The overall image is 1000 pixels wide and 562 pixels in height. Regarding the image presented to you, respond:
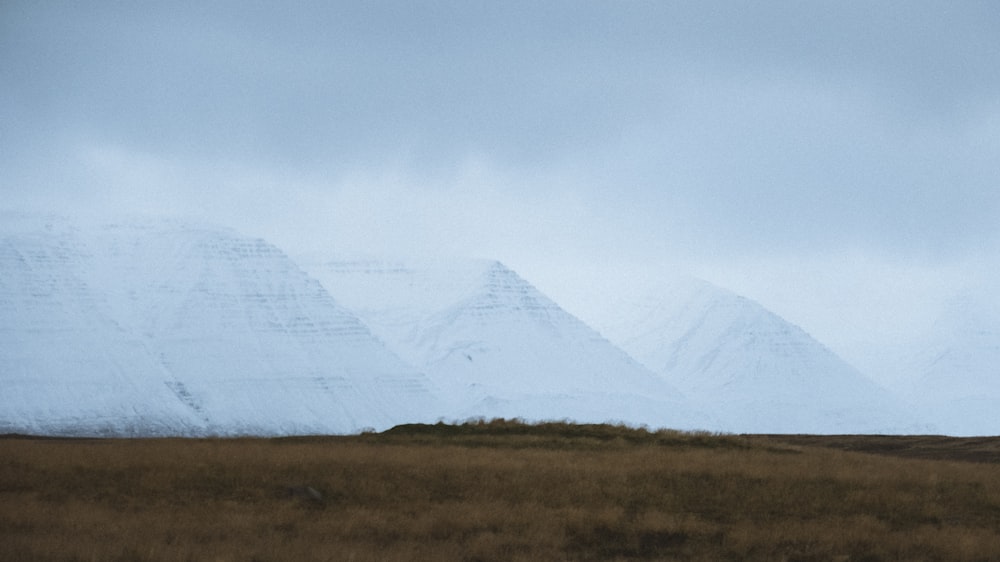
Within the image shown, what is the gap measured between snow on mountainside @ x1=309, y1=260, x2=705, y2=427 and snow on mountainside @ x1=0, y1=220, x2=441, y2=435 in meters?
10.4

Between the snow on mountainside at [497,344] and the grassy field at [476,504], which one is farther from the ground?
the snow on mountainside at [497,344]

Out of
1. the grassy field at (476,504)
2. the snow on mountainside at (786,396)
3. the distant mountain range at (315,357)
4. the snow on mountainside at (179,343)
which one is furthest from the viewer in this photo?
the snow on mountainside at (786,396)

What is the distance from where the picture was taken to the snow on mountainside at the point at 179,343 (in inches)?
5044

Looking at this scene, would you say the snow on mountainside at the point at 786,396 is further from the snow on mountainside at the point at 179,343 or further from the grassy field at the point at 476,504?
the grassy field at the point at 476,504

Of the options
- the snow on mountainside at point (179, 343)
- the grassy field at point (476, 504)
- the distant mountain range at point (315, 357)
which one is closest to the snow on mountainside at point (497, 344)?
the distant mountain range at point (315, 357)

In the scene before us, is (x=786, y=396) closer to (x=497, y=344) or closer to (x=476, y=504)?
(x=497, y=344)

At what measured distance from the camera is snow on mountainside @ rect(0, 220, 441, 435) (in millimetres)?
128125

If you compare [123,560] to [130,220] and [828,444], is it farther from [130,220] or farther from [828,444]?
[130,220]

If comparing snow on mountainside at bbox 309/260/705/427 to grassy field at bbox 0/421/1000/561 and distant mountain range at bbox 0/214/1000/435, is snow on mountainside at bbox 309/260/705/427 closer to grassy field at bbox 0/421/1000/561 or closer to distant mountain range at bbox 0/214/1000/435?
distant mountain range at bbox 0/214/1000/435

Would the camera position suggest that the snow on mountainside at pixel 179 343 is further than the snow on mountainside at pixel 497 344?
No

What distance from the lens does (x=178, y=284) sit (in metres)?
158

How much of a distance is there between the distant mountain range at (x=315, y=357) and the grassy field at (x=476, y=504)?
99818 millimetres

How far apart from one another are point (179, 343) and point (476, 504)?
5147 inches

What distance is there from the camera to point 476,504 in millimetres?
21125
